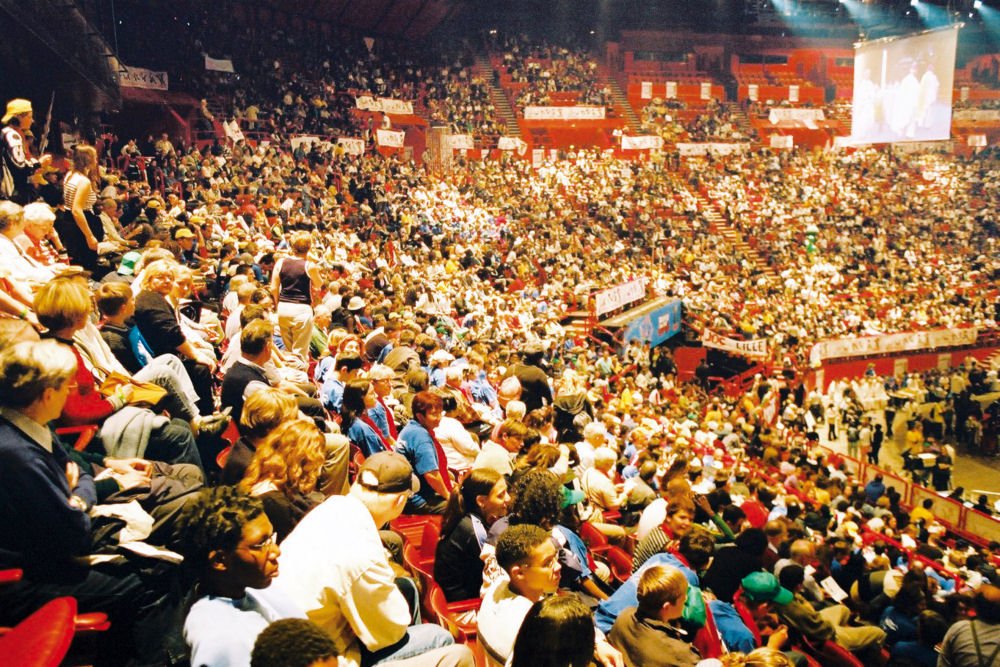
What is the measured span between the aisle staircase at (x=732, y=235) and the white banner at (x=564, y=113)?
5.52 metres

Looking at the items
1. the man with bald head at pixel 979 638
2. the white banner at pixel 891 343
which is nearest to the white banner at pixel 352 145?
the white banner at pixel 891 343

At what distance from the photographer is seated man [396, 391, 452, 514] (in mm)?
4586

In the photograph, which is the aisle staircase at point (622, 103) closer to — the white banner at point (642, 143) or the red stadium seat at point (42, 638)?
the white banner at point (642, 143)

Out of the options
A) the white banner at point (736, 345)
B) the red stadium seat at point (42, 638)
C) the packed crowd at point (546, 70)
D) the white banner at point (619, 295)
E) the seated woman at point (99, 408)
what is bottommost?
the white banner at point (736, 345)

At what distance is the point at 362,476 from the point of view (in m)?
2.81

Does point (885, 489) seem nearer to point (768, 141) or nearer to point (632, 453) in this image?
point (632, 453)

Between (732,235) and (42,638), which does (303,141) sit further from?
(42,638)

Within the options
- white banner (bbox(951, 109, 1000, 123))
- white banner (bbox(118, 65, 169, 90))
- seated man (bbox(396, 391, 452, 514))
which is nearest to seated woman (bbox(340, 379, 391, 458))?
seated man (bbox(396, 391, 452, 514))

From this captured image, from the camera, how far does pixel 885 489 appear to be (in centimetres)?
1049

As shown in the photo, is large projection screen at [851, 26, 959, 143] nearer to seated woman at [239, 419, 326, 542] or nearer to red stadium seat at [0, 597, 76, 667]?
seated woman at [239, 419, 326, 542]

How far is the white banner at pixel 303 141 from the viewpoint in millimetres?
19000

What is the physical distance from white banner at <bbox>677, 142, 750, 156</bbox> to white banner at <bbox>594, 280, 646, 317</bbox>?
14.1 meters

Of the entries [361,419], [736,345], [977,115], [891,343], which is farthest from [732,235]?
[361,419]

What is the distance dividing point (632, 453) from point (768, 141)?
29712mm
